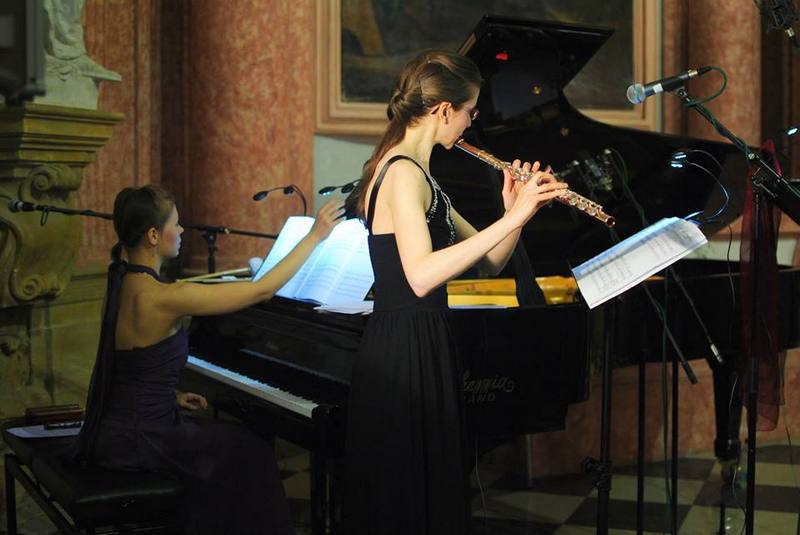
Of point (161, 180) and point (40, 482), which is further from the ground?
point (161, 180)

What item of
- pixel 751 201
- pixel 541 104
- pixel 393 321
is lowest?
pixel 393 321

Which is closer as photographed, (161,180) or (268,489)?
(268,489)

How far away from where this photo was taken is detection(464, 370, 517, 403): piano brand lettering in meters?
3.06

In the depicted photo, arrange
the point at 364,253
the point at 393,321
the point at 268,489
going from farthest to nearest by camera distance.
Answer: the point at 364,253
the point at 268,489
the point at 393,321

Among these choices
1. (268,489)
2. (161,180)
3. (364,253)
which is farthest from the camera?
(161,180)

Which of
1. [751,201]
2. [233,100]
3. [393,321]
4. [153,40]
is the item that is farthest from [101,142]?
[751,201]

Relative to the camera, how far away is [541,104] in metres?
4.46

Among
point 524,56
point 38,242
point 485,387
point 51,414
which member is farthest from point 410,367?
point 38,242

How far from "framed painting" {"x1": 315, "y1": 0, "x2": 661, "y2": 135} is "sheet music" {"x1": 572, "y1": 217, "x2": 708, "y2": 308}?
3300 millimetres

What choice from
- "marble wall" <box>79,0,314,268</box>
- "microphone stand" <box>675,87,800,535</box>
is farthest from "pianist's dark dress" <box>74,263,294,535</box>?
"marble wall" <box>79,0,314,268</box>

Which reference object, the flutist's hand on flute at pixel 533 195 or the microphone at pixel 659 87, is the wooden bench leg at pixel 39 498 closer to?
the flutist's hand on flute at pixel 533 195

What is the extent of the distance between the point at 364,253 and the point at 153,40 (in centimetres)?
284

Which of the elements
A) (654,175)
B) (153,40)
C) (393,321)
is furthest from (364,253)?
(153,40)

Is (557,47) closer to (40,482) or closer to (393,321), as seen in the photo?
(393,321)
